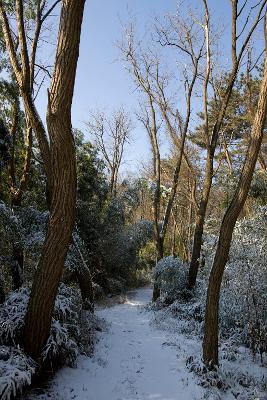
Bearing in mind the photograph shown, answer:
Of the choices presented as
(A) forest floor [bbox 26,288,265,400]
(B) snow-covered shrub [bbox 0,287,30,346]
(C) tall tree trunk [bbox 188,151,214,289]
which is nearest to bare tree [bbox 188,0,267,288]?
(C) tall tree trunk [bbox 188,151,214,289]

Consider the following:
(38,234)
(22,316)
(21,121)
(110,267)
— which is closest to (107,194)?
(110,267)

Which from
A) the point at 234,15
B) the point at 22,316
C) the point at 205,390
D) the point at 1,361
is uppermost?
the point at 234,15

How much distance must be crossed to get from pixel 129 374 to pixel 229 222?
10.0 feet

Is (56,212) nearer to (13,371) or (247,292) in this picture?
(13,371)

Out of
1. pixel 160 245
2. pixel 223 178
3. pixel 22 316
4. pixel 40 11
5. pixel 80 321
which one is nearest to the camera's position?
pixel 22 316

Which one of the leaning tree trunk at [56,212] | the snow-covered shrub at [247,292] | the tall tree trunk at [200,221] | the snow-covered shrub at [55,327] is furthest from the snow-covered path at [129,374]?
the tall tree trunk at [200,221]

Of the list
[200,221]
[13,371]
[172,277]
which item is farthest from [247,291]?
[172,277]

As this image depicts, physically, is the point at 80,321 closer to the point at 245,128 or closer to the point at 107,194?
the point at 107,194

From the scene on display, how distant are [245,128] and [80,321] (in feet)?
51.4

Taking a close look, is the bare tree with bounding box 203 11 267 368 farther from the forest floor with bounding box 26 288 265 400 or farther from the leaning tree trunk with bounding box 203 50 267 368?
the forest floor with bounding box 26 288 265 400

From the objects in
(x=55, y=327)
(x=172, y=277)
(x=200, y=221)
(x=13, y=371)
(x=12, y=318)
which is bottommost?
(x=13, y=371)

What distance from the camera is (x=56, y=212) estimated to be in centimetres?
504

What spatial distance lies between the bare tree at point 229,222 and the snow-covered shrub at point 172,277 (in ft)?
22.0

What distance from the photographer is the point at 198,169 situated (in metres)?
24.6
